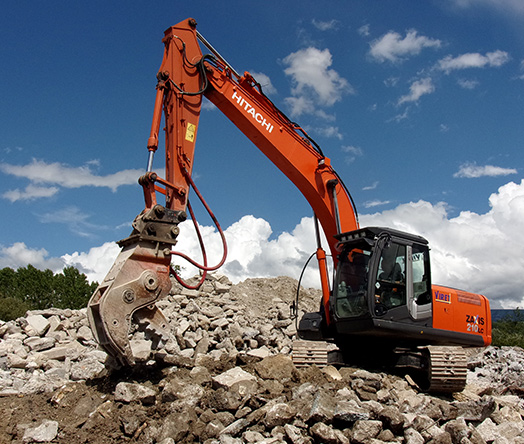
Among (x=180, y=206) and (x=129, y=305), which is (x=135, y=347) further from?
(x=180, y=206)

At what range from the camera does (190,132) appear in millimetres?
7273

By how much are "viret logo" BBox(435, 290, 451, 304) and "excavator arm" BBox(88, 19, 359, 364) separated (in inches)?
64.2

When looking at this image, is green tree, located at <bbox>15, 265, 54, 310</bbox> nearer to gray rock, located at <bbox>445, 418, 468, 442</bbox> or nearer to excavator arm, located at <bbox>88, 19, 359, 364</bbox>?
excavator arm, located at <bbox>88, 19, 359, 364</bbox>

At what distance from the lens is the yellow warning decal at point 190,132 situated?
7238 mm

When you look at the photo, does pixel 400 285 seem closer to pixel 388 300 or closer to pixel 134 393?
pixel 388 300

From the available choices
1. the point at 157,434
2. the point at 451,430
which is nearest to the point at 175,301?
the point at 157,434

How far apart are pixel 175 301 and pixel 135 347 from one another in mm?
6406

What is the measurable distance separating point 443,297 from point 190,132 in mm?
4571

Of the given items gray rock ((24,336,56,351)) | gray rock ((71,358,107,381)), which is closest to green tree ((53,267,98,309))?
gray rock ((24,336,56,351))

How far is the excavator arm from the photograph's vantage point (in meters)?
5.96

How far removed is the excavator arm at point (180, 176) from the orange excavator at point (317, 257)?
0.02 metres

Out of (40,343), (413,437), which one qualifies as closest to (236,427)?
(413,437)

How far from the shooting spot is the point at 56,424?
5723 millimetres

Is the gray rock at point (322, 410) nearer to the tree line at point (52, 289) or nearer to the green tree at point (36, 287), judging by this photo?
the tree line at point (52, 289)
